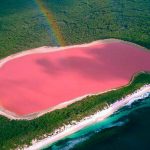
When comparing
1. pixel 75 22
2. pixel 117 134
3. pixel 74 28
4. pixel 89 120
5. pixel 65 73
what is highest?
pixel 75 22

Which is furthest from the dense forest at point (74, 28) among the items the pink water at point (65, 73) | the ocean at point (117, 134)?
the pink water at point (65, 73)

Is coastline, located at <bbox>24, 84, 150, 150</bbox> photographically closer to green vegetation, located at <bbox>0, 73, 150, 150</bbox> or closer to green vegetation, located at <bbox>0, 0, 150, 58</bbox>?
green vegetation, located at <bbox>0, 73, 150, 150</bbox>

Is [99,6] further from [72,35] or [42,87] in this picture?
[42,87]

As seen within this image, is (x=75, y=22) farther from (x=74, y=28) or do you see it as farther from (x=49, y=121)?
(x=49, y=121)

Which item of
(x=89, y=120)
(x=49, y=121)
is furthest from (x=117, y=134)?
(x=49, y=121)

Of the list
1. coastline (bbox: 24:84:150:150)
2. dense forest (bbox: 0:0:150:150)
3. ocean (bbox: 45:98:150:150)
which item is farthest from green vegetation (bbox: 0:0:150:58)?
ocean (bbox: 45:98:150:150)

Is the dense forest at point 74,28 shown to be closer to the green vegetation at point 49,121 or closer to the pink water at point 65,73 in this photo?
the green vegetation at point 49,121
